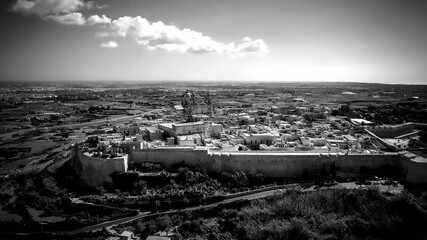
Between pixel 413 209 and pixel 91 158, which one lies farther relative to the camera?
pixel 91 158

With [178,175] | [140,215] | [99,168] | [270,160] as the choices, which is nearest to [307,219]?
[270,160]

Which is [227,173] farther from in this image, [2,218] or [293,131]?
[2,218]

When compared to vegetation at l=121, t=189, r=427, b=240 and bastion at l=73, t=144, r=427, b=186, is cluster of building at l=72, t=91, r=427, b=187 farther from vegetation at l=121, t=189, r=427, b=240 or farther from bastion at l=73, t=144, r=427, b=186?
vegetation at l=121, t=189, r=427, b=240

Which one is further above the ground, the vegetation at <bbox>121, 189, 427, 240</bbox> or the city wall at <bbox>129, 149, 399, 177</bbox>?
the city wall at <bbox>129, 149, 399, 177</bbox>

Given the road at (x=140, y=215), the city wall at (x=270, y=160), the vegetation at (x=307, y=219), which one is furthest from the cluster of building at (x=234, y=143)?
the vegetation at (x=307, y=219)

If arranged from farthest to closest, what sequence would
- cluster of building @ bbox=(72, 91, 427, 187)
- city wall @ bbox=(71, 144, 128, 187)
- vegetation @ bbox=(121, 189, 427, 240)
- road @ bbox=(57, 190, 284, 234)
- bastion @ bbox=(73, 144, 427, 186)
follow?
1. cluster of building @ bbox=(72, 91, 427, 187)
2. bastion @ bbox=(73, 144, 427, 186)
3. city wall @ bbox=(71, 144, 128, 187)
4. road @ bbox=(57, 190, 284, 234)
5. vegetation @ bbox=(121, 189, 427, 240)

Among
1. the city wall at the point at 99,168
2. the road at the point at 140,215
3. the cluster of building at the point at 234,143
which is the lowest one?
the road at the point at 140,215

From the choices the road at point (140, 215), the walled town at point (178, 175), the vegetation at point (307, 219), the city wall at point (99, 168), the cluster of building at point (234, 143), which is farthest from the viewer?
the cluster of building at point (234, 143)

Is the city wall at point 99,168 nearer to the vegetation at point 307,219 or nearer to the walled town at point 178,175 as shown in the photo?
the walled town at point 178,175

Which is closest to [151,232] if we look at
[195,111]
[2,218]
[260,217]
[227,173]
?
[260,217]

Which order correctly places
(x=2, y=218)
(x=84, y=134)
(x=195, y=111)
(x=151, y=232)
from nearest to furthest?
(x=151, y=232)
(x=2, y=218)
(x=84, y=134)
(x=195, y=111)

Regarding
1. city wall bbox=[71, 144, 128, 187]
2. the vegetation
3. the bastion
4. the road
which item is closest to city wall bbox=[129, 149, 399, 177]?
the bastion
